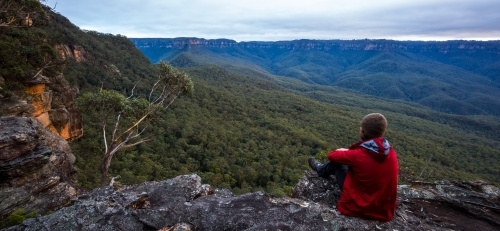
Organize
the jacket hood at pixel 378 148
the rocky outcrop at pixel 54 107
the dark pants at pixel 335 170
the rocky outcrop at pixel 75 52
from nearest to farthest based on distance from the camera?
the jacket hood at pixel 378 148 < the dark pants at pixel 335 170 < the rocky outcrop at pixel 54 107 < the rocky outcrop at pixel 75 52

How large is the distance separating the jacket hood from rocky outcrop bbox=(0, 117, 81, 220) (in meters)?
7.16

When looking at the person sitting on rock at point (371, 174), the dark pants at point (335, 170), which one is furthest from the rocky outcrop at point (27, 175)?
the person sitting on rock at point (371, 174)

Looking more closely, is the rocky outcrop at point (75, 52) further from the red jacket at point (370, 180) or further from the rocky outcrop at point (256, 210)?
the red jacket at point (370, 180)

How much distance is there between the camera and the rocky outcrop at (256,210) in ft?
13.3

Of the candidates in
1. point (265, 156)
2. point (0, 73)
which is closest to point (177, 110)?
point (265, 156)

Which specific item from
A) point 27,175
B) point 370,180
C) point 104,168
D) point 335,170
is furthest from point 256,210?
point 104,168

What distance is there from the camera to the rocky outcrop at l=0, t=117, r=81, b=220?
664 cm

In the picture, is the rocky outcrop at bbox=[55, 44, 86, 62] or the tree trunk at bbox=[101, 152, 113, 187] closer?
the tree trunk at bbox=[101, 152, 113, 187]

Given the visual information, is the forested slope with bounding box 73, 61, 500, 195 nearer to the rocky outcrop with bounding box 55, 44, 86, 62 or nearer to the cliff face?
the cliff face

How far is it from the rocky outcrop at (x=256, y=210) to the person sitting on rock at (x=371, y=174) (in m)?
0.20

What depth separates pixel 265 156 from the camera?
36969 mm

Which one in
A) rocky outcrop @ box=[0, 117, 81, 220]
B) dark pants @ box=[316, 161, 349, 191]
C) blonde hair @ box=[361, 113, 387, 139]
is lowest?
rocky outcrop @ box=[0, 117, 81, 220]

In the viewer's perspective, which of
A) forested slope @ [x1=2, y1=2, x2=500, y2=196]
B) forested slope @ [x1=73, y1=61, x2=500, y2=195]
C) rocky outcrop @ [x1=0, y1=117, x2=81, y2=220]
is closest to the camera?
rocky outcrop @ [x1=0, y1=117, x2=81, y2=220]

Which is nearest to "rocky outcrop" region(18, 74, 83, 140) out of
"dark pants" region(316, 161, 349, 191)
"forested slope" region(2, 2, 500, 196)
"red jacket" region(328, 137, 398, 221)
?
"forested slope" region(2, 2, 500, 196)
